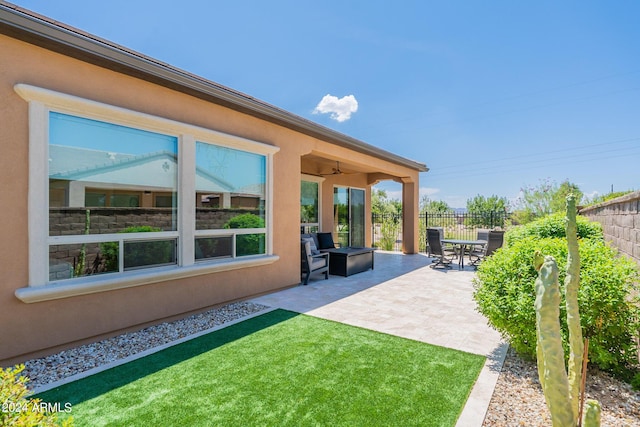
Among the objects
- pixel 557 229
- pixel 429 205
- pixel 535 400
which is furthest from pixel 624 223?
pixel 429 205

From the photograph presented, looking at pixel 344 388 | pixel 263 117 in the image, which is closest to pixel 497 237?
pixel 263 117

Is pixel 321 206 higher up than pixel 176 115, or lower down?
lower down

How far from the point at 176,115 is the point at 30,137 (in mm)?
1888

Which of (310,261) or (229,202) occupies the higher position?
(229,202)

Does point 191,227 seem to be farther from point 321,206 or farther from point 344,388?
point 321,206

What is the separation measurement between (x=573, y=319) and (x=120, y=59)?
5.29 metres

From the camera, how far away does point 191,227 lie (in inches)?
207

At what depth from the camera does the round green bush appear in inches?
116

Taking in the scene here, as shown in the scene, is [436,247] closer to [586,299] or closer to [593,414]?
[586,299]

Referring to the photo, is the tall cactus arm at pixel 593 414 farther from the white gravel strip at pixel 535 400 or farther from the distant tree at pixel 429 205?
the distant tree at pixel 429 205

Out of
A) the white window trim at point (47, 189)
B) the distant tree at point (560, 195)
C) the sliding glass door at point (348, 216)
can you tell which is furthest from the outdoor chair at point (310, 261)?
the distant tree at point (560, 195)

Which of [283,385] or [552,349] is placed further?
[283,385]

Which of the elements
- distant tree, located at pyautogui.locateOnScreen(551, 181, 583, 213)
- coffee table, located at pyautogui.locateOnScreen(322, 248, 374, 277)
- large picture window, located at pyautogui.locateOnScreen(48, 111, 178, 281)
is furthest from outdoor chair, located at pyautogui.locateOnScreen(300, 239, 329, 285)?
distant tree, located at pyautogui.locateOnScreen(551, 181, 583, 213)

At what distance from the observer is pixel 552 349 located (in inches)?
59.9
